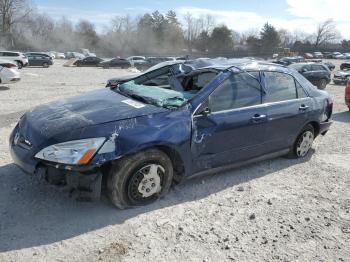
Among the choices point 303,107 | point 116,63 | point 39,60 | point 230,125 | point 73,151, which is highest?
point 303,107

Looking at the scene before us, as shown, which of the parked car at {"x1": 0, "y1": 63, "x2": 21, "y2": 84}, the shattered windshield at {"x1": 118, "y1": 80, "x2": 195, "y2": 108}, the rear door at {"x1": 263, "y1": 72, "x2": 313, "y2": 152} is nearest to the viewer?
the shattered windshield at {"x1": 118, "y1": 80, "x2": 195, "y2": 108}

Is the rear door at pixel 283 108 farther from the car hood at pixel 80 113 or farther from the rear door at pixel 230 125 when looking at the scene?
the car hood at pixel 80 113

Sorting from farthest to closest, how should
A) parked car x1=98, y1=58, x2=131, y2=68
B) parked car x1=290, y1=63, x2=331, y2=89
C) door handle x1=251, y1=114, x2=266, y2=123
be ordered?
parked car x1=98, y1=58, x2=131, y2=68, parked car x1=290, y1=63, x2=331, y2=89, door handle x1=251, y1=114, x2=266, y2=123

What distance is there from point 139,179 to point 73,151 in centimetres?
77

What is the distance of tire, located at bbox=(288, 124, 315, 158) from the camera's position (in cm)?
558

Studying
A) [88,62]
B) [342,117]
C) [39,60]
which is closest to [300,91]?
[342,117]

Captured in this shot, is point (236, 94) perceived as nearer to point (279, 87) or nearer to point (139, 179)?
point (279, 87)

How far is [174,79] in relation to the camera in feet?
17.2

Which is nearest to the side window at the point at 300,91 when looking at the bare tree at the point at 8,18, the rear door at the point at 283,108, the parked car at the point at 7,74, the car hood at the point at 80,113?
the rear door at the point at 283,108

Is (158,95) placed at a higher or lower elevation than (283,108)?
higher

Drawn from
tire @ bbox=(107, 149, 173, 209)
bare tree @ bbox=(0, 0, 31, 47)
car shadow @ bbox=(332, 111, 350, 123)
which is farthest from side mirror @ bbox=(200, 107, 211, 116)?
bare tree @ bbox=(0, 0, 31, 47)

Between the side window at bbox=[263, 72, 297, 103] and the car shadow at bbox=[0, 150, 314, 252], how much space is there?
4.07 feet

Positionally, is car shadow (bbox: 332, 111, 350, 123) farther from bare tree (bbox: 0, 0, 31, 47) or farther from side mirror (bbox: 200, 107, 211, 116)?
bare tree (bbox: 0, 0, 31, 47)

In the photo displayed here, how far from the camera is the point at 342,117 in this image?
9.95 m
